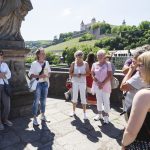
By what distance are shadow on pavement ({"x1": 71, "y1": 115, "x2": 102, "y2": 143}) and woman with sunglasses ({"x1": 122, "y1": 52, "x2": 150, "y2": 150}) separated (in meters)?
2.83

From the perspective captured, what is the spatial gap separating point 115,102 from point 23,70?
2998 mm

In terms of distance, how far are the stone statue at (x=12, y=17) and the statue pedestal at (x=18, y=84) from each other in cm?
43

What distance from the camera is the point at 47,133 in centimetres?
545

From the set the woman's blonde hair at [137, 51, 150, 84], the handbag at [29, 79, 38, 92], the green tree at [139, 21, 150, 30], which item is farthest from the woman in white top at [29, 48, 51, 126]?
the green tree at [139, 21, 150, 30]

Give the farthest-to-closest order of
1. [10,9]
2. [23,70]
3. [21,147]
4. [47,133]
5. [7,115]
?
[23,70]
[10,9]
[7,115]
[47,133]
[21,147]

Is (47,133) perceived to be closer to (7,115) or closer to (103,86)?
(7,115)

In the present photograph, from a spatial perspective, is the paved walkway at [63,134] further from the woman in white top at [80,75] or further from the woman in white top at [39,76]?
the woman in white top at [80,75]

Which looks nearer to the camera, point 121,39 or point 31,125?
point 31,125

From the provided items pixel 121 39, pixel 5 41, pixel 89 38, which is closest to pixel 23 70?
pixel 5 41

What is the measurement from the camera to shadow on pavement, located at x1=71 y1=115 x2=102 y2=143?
524 centimetres

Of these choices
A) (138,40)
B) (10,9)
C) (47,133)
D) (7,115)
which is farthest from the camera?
(138,40)

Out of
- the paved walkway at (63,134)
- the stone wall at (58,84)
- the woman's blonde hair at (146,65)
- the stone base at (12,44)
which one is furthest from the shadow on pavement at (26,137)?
the stone wall at (58,84)

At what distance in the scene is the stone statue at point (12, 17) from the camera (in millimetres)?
6512

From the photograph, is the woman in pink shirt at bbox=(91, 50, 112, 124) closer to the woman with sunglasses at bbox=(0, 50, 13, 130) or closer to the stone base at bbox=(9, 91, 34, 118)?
the stone base at bbox=(9, 91, 34, 118)
